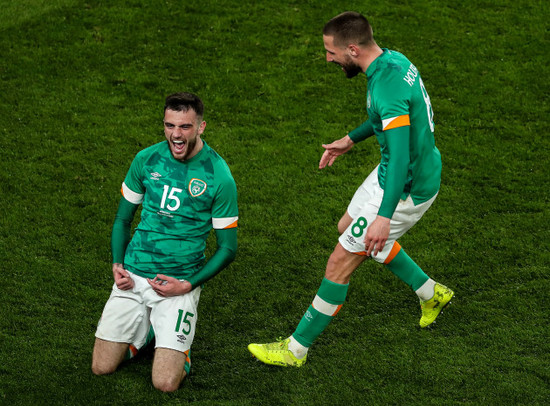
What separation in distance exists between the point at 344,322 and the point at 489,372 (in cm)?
101

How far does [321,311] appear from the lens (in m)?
4.11

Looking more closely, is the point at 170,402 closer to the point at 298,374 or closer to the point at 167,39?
the point at 298,374

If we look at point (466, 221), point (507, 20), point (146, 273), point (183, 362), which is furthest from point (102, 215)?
point (507, 20)

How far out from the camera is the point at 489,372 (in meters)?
4.10

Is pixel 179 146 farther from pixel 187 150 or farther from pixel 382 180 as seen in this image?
pixel 382 180

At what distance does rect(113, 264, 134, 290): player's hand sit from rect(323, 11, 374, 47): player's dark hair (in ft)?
5.85

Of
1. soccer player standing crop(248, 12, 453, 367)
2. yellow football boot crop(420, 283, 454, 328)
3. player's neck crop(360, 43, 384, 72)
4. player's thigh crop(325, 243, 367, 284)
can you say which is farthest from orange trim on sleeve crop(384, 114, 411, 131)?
yellow football boot crop(420, 283, 454, 328)

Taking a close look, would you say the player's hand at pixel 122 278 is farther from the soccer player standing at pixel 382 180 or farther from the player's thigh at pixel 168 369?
the soccer player standing at pixel 382 180

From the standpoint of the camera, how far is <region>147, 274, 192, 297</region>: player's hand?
3943mm

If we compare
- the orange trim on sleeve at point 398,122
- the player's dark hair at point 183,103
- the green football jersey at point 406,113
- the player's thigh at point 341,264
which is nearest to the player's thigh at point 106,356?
the player's thigh at point 341,264

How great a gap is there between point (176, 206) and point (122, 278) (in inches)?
20.5

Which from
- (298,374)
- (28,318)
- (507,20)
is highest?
(507,20)

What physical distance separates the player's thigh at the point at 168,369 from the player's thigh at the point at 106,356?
0.26 metres

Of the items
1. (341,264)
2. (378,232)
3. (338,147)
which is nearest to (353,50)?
(338,147)
